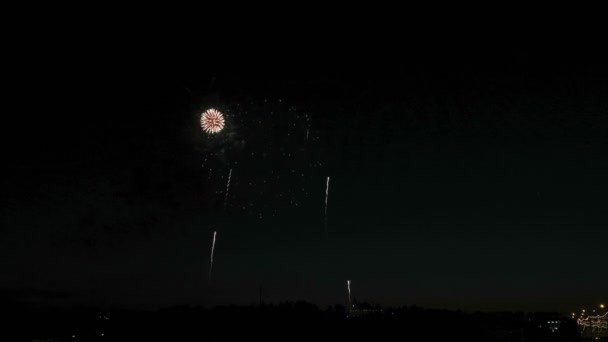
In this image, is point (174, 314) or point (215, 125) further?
point (174, 314)

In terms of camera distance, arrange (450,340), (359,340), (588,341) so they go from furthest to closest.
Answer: (359,340), (450,340), (588,341)

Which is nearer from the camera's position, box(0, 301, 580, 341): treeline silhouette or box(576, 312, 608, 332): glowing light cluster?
box(0, 301, 580, 341): treeline silhouette

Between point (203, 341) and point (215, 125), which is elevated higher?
point (215, 125)

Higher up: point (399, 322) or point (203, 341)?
point (399, 322)

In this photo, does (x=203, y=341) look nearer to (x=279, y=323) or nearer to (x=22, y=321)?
(x=279, y=323)

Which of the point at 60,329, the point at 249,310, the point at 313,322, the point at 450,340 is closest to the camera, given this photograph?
the point at 450,340

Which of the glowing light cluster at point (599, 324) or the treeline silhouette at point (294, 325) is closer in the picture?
the treeline silhouette at point (294, 325)

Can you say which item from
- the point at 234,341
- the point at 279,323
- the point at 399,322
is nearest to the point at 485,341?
the point at 234,341

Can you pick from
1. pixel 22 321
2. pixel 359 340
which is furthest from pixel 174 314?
pixel 359 340

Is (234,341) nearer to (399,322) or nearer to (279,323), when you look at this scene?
(399,322)
